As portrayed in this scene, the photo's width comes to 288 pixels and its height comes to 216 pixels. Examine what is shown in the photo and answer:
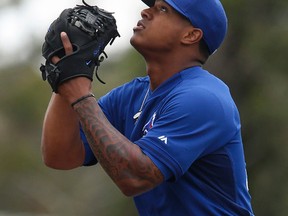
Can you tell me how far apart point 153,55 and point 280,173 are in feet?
39.4

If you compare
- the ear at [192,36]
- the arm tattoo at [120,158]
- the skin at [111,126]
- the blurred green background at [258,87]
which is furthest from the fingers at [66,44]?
the blurred green background at [258,87]

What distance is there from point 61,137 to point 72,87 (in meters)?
0.62

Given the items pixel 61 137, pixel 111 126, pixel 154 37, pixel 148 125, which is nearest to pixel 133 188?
pixel 111 126

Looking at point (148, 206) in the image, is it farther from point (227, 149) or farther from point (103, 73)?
point (103, 73)

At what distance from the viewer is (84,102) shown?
17.5 feet

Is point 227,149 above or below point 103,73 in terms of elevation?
above

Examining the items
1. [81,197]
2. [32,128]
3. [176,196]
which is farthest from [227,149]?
[32,128]

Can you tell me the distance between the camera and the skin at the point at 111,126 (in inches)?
204

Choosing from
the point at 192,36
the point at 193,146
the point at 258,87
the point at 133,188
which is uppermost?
the point at 192,36

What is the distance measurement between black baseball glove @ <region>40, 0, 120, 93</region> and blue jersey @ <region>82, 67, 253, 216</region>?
0.47 m

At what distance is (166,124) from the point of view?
5.31 meters

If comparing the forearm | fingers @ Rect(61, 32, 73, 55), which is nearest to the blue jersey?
the forearm

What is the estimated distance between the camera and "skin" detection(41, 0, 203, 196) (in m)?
5.17

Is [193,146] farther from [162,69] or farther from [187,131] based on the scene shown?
[162,69]
